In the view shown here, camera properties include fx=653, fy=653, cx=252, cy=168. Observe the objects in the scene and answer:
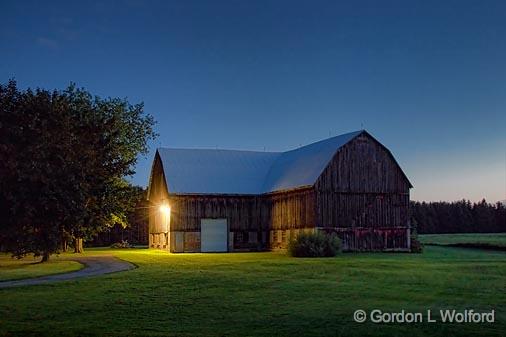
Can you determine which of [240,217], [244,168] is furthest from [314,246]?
[244,168]

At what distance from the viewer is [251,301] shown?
20438mm

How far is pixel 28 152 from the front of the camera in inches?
1443

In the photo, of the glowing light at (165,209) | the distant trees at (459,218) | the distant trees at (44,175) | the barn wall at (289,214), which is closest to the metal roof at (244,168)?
the barn wall at (289,214)

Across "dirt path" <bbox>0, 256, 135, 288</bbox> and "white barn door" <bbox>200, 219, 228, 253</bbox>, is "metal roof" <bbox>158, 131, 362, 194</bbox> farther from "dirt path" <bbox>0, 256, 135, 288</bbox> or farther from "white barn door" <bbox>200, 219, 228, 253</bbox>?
"dirt path" <bbox>0, 256, 135, 288</bbox>

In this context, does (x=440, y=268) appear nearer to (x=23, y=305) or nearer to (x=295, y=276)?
(x=295, y=276)

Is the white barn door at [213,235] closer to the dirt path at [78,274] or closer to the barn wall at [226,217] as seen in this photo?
the barn wall at [226,217]

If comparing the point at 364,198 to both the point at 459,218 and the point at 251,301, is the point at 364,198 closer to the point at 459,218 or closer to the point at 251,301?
the point at 251,301

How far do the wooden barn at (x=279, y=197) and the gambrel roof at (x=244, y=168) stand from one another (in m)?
0.09

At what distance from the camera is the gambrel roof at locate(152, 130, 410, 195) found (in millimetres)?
50594

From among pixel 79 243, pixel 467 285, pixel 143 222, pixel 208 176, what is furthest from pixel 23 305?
pixel 143 222

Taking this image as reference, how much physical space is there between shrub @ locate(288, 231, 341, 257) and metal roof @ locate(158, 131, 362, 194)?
644 centimetres

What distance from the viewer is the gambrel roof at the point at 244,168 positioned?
166 feet

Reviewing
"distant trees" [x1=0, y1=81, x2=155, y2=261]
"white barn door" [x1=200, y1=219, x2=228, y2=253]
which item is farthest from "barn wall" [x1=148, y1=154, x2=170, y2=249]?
"distant trees" [x1=0, y1=81, x2=155, y2=261]

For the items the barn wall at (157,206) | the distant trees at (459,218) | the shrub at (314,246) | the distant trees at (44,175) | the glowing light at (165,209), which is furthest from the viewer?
the distant trees at (459,218)
